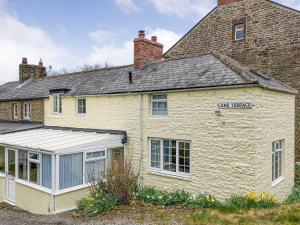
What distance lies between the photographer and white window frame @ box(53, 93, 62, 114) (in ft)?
63.1

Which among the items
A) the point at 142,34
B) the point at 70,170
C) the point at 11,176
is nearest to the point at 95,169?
the point at 70,170

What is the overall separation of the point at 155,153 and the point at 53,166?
15.8ft

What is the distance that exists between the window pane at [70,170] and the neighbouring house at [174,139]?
0.15 feet

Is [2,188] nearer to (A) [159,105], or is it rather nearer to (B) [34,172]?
(B) [34,172]

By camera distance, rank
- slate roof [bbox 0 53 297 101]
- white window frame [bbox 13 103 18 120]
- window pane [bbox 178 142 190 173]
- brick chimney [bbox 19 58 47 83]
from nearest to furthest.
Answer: slate roof [bbox 0 53 297 101] → window pane [bbox 178 142 190 173] → white window frame [bbox 13 103 18 120] → brick chimney [bbox 19 58 47 83]

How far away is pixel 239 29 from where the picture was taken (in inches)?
778

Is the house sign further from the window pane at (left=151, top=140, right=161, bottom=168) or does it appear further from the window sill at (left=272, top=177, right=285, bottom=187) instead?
the window sill at (left=272, top=177, right=285, bottom=187)

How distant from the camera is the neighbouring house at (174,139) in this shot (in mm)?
11484

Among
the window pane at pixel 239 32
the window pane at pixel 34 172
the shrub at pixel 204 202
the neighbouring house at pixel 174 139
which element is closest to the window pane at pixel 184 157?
the neighbouring house at pixel 174 139

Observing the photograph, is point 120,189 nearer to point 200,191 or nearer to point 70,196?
point 70,196

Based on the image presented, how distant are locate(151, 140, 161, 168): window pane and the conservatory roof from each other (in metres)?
1.75

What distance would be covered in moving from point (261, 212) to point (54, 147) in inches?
345

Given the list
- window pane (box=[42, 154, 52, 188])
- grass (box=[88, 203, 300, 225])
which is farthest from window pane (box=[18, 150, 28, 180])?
grass (box=[88, 203, 300, 225])

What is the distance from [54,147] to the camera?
12.7 m
